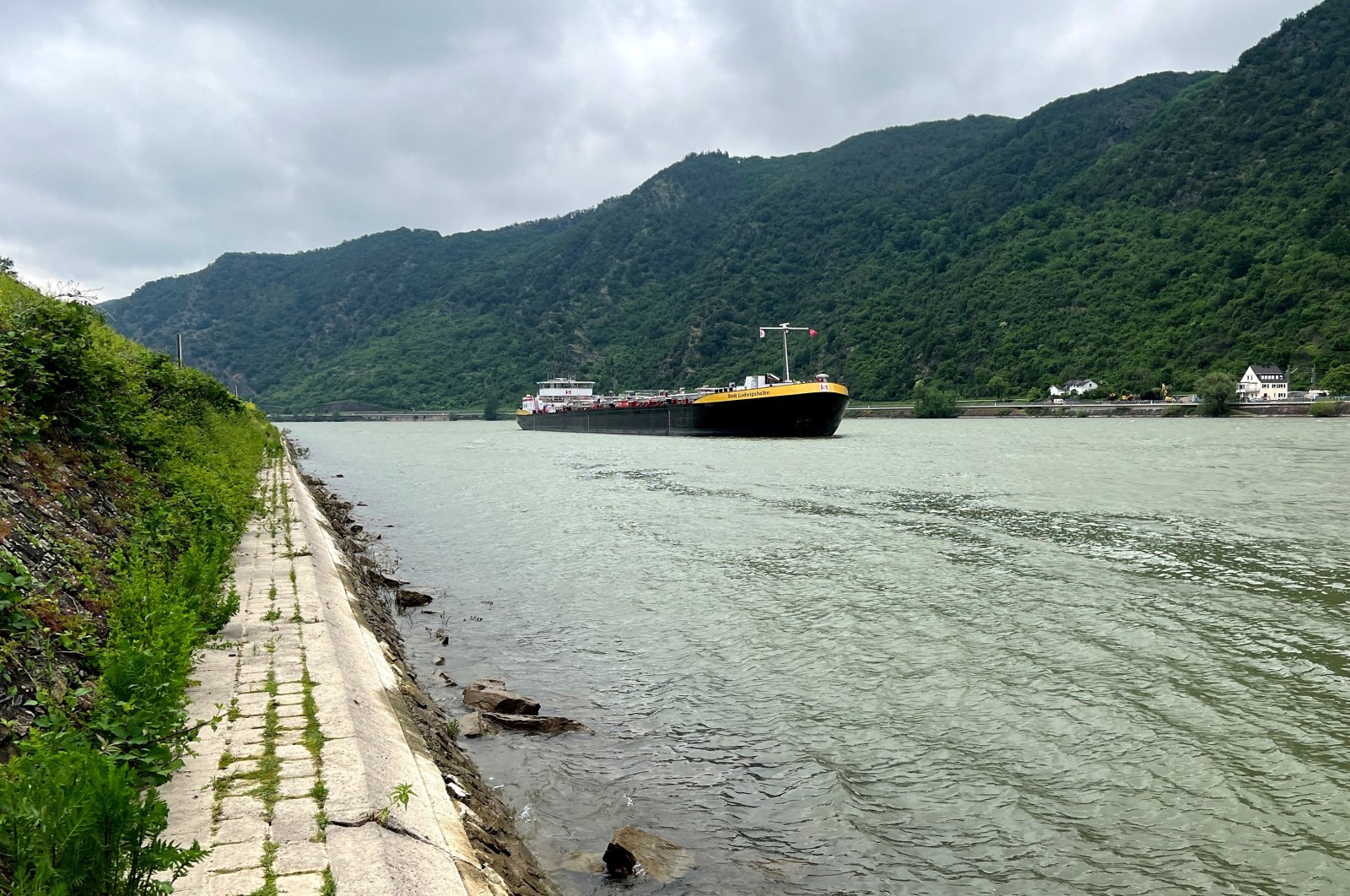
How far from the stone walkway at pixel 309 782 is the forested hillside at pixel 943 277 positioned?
93452 mm

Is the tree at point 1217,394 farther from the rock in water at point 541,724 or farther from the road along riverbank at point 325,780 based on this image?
the road along riverbank at point 325,780

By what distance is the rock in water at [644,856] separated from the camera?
5176mm

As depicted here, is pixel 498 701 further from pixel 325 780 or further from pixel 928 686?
pixel 928 686

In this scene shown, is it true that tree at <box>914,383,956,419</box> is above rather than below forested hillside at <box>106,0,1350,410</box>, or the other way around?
below

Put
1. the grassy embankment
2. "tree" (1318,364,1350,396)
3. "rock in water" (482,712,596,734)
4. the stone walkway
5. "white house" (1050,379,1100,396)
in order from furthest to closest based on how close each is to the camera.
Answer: "white house" (1050,379,1100,396) → "tree" (1318,364,1350,396) → "rock in water" (482,712,596,734) → the stone walkway → the grassy embankment

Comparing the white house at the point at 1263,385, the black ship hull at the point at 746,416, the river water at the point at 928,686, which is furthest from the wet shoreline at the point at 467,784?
the white house at the point at 1263,385

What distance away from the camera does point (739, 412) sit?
59125 mm

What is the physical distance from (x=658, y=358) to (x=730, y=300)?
1892 cm

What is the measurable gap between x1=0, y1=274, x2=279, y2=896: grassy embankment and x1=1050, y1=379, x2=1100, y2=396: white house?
9453cm

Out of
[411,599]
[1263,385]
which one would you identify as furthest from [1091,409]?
[411,599]

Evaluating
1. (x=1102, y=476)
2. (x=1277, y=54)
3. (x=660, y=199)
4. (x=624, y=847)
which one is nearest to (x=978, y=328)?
(x=1277, y=54)

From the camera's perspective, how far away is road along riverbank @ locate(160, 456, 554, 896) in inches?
137

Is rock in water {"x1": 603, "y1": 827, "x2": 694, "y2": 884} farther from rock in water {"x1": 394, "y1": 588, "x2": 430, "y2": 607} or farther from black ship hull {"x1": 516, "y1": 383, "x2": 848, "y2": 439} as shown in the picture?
black ship hull {"x1": 516, "y1": 383, "x2": 848, "y2": 439}

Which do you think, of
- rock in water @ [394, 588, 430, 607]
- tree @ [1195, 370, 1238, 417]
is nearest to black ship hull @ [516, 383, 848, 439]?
tree @ [1195, 370, 1238, 417]
